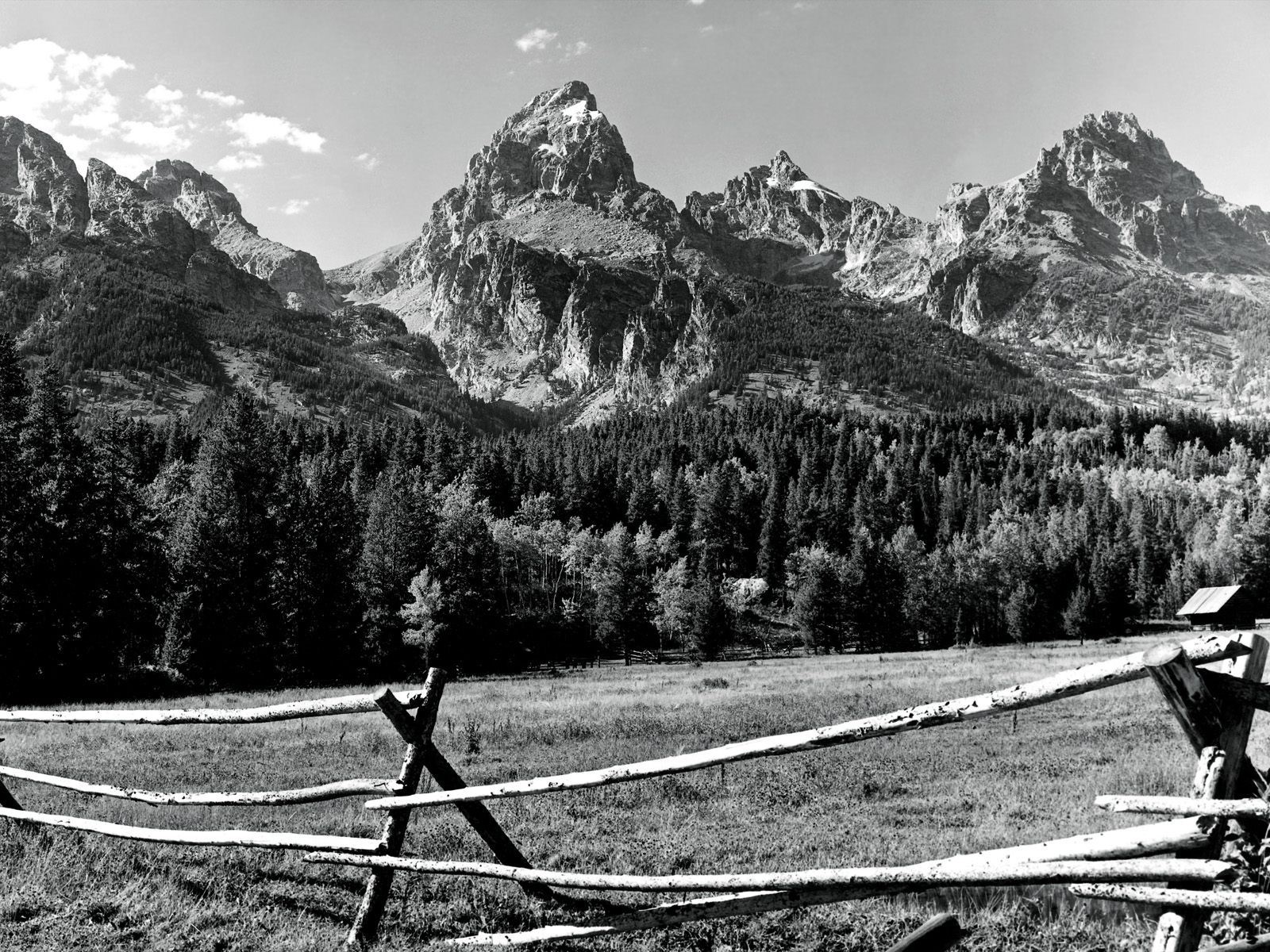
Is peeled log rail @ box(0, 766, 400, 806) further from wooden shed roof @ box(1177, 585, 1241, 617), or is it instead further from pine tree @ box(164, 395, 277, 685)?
pine tree @ box(164, 395, 277, 685)

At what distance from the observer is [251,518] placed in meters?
47.2

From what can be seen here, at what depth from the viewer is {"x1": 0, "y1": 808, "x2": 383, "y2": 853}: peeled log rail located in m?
6.69

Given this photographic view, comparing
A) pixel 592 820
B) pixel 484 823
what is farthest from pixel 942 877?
pixel 592 820

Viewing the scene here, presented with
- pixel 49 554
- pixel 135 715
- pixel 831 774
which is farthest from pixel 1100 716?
pixel 49 554

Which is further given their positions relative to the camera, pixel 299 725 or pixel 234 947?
pixel 299 725

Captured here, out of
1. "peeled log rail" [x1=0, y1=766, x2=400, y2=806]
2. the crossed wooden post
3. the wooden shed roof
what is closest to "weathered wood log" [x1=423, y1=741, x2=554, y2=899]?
the crossed wooden post

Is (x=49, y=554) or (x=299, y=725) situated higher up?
(x=49, y=554)

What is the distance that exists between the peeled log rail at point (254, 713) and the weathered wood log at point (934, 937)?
14.0ft

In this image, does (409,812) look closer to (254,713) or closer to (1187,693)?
(254,713)

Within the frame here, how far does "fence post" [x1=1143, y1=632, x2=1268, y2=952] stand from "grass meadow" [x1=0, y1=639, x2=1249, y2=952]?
257 cm

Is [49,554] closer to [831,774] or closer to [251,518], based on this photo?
[251,518]

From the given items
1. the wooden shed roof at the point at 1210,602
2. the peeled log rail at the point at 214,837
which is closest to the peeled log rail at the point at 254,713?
the peeled log rail at the point at 214,837

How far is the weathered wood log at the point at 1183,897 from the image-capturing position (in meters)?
3.75

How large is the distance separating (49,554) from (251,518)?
12323 mm
